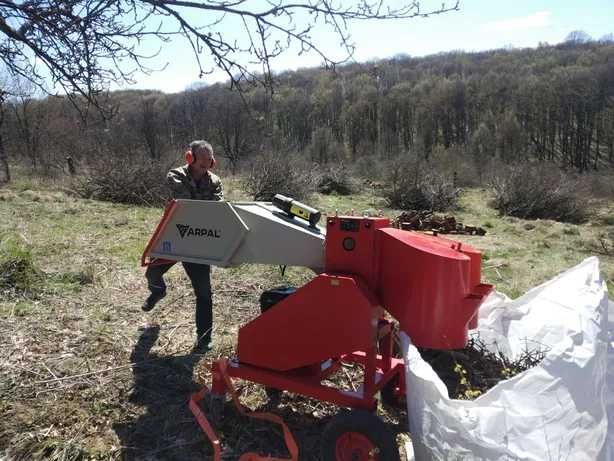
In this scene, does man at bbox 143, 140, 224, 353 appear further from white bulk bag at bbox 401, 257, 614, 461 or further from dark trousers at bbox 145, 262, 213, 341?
white bulk bag at bbox 401, 257, 614, 461

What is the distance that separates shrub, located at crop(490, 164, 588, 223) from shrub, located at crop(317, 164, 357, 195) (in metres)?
6.27

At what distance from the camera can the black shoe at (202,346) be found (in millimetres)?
4141

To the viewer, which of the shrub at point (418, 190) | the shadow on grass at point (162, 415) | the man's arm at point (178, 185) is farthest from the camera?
the shrub at point (418, 190)

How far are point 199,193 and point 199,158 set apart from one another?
290 millimetres

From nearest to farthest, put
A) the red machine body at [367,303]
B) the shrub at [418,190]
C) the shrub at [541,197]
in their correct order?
the red machine body at [367,303], the shrub at [541,197], the shrub at [418,190]

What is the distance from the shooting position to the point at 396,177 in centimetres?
1809

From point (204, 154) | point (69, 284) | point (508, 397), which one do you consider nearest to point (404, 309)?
point (508, 397)

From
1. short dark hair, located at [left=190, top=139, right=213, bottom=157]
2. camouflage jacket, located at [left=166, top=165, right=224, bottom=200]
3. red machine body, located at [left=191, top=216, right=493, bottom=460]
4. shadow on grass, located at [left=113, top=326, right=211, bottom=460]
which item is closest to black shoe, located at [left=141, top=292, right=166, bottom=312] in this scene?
shadow on grass, located at [left=113, top=326, right=211, bottom=460]

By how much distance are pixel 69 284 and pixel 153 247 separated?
3.00m

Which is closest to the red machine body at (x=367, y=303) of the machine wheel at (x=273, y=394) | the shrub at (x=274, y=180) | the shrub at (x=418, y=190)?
the machine wheel at (x=273, y=394)

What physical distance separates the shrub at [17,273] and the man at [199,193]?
1.74 metres

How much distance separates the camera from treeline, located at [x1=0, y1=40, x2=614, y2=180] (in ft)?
92.4

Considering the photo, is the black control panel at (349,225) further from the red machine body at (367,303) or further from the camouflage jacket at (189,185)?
the camouflage jacket at (189,185)

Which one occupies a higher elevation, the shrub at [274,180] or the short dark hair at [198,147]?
the short dark hair at [198,147]
